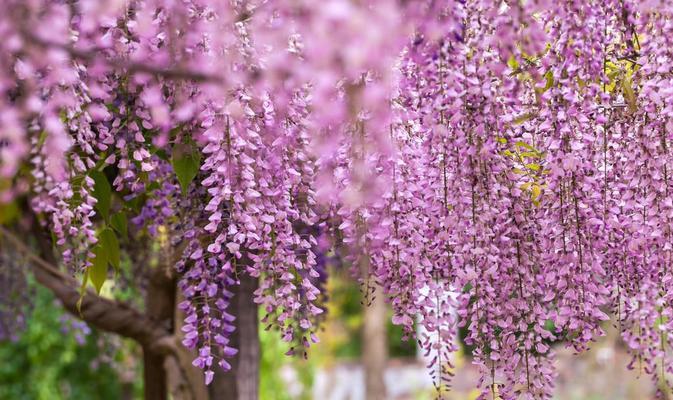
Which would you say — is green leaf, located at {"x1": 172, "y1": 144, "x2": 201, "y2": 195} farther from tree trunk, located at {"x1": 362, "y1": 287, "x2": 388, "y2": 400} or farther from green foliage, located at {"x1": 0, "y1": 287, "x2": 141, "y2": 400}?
tree trunk, located at {"x1": 362, "y1": 287, "x2": 388, "y2": 400}

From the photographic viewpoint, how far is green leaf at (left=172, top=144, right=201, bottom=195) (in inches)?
118

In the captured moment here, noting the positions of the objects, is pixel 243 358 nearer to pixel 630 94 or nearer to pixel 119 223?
pixel 119 223

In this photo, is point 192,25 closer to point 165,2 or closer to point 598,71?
point 165,2

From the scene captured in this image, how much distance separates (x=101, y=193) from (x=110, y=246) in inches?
8.3

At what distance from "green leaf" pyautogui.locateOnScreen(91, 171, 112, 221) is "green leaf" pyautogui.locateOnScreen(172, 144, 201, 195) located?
0.93ft

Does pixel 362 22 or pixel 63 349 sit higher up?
pixel 63 349

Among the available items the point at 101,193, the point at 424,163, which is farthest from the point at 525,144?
the point at 101,193

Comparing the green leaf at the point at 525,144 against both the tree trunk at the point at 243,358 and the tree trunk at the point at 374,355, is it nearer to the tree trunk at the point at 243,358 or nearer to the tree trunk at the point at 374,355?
the tree trunk at the point at 243,358

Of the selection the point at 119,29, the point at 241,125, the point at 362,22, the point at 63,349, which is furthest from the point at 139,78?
the point at 63,349

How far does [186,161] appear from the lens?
3.01m

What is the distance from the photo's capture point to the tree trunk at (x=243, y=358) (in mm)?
4242

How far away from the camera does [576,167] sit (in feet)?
9.55

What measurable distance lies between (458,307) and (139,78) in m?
1.29

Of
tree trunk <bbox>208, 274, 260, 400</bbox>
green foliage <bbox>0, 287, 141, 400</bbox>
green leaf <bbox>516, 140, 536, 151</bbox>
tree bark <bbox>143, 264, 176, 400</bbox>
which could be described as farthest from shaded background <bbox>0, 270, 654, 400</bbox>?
green leaf <bbox>516, 140, 536, 151</bbox>
